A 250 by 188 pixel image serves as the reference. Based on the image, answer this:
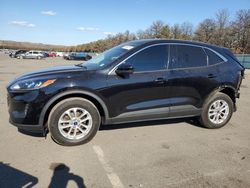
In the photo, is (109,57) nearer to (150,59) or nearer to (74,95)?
(150,59)

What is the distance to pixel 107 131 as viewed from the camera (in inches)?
212

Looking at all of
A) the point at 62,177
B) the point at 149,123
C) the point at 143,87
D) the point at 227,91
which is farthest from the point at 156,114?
the point at 62,177

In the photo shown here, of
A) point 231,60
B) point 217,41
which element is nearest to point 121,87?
point 231,60

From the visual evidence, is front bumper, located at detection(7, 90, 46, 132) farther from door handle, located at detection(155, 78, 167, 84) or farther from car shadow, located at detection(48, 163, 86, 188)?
door handle, located at detection(155, 78, 167, 84)

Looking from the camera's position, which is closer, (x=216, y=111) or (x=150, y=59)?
(x=150, y=59)

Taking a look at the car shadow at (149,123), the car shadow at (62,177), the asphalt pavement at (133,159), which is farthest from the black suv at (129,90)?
the car shadow at (62,177)

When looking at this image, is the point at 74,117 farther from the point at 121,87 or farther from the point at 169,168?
the point at 169,168

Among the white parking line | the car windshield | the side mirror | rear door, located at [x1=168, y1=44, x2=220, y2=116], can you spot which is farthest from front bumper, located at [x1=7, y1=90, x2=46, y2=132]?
rear door, located at [x1=168, y1=44, x2=220, y2=116]

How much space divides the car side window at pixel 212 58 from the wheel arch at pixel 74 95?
2415mm

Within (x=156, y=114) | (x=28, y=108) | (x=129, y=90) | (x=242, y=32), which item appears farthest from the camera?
(x=242, y=32)

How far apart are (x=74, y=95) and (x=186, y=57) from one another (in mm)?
2302

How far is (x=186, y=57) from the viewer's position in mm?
5375

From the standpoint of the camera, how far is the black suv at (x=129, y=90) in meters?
4.41

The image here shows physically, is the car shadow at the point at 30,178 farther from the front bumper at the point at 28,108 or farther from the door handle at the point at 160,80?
the door handle at the point at 160,80
